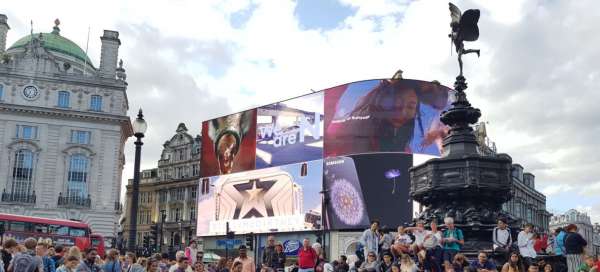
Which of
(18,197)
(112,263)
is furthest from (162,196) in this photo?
(112,263)

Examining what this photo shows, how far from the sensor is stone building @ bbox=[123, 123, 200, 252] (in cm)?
8294

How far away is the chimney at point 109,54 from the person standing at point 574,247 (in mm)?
56355

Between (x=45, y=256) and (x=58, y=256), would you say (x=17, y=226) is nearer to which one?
(x=58, y=256)

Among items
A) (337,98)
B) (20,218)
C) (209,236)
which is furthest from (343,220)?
(20,218)

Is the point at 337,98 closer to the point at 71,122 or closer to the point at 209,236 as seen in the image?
the point at 209,236

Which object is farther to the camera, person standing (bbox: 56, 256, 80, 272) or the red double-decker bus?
the red double-decker bus

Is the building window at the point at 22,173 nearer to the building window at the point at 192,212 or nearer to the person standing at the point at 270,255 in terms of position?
the building window at the point at 192,212

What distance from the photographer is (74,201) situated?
59.7m

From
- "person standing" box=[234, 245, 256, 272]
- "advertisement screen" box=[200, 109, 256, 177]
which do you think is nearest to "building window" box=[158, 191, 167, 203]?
"advertisement screen" box=[200, 109, 256, 177]

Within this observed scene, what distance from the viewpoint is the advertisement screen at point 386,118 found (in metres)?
54.8

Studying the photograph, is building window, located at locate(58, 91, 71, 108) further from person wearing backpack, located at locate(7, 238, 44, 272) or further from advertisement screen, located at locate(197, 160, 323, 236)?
person wearing backpack, located at locate(7, 238, 44, 272)

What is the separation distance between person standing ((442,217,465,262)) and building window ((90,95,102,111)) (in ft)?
176

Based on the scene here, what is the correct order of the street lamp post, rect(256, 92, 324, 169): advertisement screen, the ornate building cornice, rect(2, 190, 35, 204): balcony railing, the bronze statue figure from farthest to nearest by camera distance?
the ornate building cornice < rect(2, 190, 35, 204): balcony railing < rect(256, 92, 324, 169): advertisement screen < the street lamp post < the bronze statue figure

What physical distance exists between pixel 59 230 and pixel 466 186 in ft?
92.7
